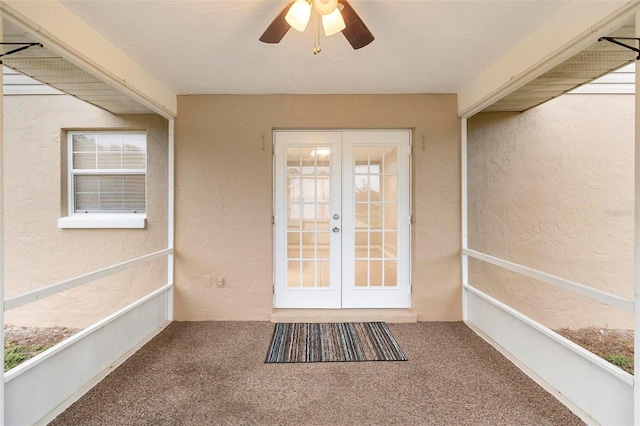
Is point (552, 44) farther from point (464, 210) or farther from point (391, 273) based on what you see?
point (391, 273)

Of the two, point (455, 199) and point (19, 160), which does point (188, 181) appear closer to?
point (19, 160)

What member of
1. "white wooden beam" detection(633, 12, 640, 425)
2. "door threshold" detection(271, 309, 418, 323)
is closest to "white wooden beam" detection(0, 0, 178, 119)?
"door threshold" detection(271, 309, 418, 323)

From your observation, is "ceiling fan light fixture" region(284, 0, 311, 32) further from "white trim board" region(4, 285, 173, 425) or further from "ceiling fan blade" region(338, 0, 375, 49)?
"white trim board" region(4, 285, 173, 425)

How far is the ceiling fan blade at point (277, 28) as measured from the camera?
164cm

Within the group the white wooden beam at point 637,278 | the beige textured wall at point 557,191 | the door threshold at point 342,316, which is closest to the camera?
the white wooden beam at point 637,278

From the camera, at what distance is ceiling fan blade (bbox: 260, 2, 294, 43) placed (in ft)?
5.38

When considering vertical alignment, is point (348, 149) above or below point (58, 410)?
above

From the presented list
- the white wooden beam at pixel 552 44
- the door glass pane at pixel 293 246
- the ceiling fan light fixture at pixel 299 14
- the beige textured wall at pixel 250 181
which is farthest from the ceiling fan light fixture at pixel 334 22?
the door glass pane at pixel 293 246

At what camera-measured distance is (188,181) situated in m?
3.24

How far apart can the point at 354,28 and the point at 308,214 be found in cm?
201

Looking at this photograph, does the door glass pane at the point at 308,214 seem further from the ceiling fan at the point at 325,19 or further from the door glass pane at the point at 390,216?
the ceiling fan at the point at 325,19

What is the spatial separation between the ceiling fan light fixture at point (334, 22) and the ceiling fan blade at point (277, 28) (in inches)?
8.4

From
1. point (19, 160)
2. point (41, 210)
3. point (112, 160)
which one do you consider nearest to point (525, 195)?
point (112, 160)

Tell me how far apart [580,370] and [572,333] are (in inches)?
81.3
